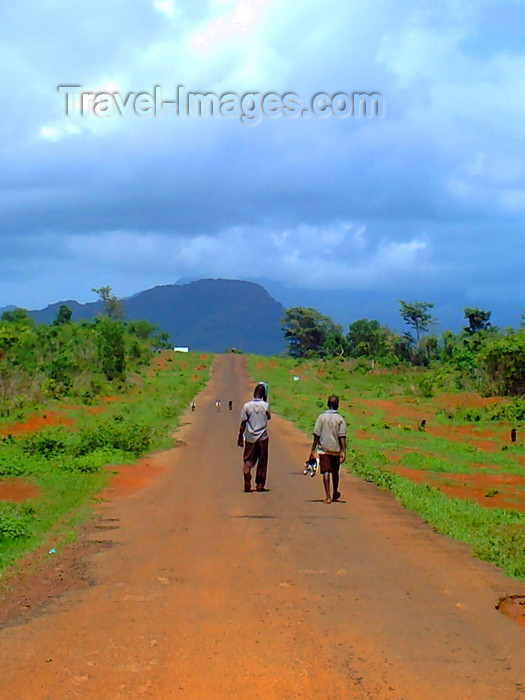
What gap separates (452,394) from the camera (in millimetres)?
42156

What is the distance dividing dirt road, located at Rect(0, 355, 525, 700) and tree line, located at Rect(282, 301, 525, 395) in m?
29.5

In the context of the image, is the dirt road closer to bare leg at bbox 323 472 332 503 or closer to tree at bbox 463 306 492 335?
bare leg at bbox 323 472 332 503

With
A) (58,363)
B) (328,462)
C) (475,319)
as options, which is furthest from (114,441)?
(475,319)

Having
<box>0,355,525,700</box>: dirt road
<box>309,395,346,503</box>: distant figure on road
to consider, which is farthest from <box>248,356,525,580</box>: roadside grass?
<box>309,395,346,503</box>: distant figure on road

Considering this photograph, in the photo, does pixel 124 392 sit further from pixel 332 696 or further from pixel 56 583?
pixel 332 696

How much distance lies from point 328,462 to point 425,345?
66.8 m

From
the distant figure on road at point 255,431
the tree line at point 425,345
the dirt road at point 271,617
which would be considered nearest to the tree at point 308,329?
the tree line at point 425,345

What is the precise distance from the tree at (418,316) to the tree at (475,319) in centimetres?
1422

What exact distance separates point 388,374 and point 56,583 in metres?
54.4

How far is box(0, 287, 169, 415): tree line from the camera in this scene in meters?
29.4

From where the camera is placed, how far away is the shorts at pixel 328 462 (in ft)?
40.4

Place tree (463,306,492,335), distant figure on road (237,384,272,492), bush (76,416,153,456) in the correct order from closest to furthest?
1. distant figure on road (237,384,272,492)
2. bush (76,416,153,456)
3. tree (463,306,492,335)

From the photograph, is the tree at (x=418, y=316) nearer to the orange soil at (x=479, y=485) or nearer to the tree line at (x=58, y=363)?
the tree line at (x=58, y=363)

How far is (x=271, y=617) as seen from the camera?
20.9ft
